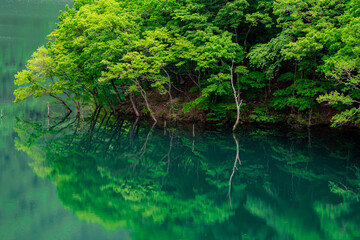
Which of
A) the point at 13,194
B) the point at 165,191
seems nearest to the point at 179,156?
the point at 165,191

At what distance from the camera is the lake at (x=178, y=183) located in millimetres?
13609

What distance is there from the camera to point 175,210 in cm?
1520

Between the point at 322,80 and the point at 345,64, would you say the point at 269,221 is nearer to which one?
the point at 345,64

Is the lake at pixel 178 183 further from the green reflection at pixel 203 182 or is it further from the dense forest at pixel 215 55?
the dense forest at pixel 215 55

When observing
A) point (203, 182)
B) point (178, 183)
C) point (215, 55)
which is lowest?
point (203, 182)

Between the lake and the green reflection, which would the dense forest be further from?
the green reflection

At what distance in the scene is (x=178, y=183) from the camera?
61.4ft

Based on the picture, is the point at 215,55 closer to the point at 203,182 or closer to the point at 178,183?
the point at 203,182

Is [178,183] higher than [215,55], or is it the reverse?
[215,55]

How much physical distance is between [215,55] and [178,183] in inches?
544

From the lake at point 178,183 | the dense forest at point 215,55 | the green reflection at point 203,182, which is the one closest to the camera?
the lake at point 178,183

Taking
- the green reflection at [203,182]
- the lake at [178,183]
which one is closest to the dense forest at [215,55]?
the lake at [178,183]

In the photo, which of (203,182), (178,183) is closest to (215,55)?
(203,182)

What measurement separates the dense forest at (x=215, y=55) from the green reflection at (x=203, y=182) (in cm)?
354
